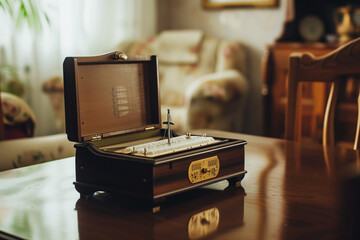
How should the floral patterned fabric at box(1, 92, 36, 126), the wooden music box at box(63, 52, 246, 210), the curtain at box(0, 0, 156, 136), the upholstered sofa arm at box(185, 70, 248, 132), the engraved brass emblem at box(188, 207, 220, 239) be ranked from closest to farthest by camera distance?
the engraved brass emblem at box(188, 207, 220, 239) < the wooden music box at box(63, 52, 246, 210) < the floral patterned fabric at box(1, 92, 36, 126) < the upholstered sofa arm at box(185, 70, 248, 132) < the curtain at box(0, 0, 156, 136)

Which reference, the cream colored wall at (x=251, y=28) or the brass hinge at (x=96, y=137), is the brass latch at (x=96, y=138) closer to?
the brass hinge at (x=96, y=137)

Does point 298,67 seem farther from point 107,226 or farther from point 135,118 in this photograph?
point 107,226

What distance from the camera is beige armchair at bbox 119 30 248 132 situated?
11.2 feet

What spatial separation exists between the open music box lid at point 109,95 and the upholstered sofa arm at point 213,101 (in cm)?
220

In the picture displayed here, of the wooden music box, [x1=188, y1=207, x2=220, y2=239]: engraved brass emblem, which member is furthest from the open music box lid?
[x1=188, y1=207, x2=220, y2=239]: engraved brass emblem

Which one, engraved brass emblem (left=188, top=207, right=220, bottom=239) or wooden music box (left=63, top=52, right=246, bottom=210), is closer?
engraved brass emblem (left=188, top=207, right=220, bottom=239)

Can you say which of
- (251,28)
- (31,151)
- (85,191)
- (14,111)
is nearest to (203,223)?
(85,191)

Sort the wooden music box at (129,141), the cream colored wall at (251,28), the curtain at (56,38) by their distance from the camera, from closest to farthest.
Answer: the wooden music box at (129,141) → the curtain at (56,38) → the cream colored wall at (251,28)

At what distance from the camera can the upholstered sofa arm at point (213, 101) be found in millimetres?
3387

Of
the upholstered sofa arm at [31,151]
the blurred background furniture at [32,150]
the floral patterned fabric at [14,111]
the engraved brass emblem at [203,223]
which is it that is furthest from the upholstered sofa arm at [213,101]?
the engraved brass emblem at [203,223]

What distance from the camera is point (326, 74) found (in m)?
1.59

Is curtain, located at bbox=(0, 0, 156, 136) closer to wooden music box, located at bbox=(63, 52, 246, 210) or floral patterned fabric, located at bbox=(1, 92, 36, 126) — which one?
floral patterned fabric, located at bbox=(1, 92, 36, 126)

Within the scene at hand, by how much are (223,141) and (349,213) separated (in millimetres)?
684

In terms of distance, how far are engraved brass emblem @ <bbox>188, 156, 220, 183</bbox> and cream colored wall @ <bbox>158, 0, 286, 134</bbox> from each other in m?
3.37
